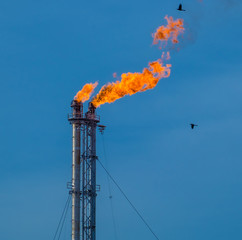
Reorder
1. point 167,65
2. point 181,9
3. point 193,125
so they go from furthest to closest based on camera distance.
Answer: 1. point 167,65
2. point 193,125
3. point 181,9

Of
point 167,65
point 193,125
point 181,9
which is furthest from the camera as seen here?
point 167,65

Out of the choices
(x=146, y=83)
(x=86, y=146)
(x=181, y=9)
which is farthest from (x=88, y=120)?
(x=181, y=9)

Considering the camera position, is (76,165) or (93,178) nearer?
(76,165)

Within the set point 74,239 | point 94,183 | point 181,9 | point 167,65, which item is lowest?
point 74,239

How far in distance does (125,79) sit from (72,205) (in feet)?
65.3

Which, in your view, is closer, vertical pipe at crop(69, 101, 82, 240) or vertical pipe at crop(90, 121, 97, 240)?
vertical pipe at crop(69, 101, 82, 240)

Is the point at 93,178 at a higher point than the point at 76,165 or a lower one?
lower

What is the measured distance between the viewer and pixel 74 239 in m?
94.1

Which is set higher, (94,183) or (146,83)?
(146,83)

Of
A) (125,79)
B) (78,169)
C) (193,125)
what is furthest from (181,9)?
(78,169)

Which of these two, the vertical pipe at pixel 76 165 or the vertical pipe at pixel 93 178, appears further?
the vertical pipe at pixel 93 178

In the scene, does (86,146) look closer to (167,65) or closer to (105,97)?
(105,97)

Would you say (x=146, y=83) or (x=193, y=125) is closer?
(x=193, y=125)

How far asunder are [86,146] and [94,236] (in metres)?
13.0
